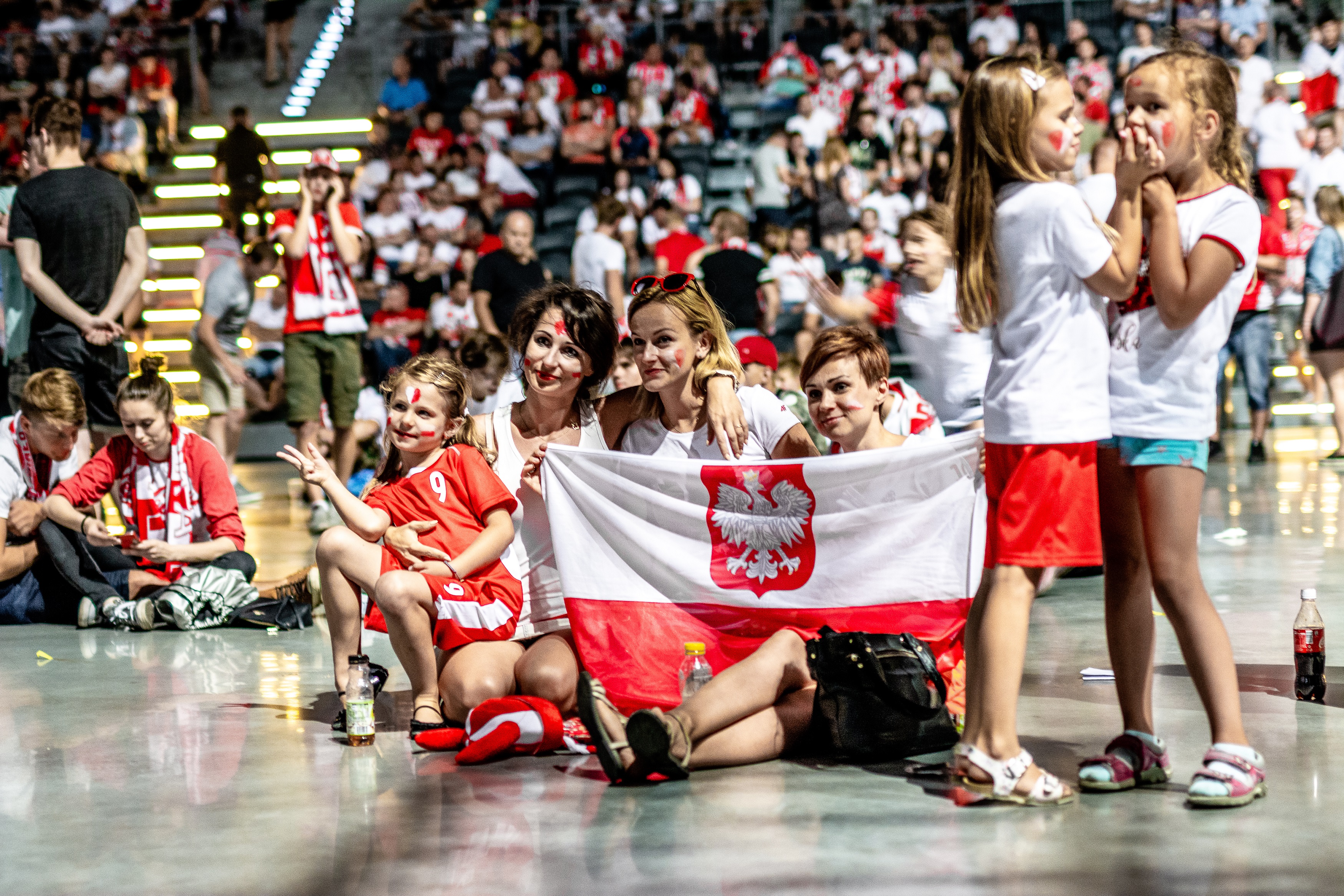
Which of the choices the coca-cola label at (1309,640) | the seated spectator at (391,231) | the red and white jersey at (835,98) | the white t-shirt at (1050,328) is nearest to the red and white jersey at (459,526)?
the white t-shirt at (1050,328)

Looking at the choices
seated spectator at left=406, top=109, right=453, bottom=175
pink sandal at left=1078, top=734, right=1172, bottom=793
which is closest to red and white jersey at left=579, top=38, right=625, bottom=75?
seated spectator at left=406, top=109, right=453, bottom=175

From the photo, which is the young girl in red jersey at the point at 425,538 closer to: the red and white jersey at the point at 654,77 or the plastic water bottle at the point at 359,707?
the plastic water bottle at the point at 359,707

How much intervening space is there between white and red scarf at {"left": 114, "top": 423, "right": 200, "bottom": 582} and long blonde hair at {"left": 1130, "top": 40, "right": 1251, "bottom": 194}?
4.41 meters

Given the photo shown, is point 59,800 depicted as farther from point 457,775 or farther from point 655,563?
point 655,563

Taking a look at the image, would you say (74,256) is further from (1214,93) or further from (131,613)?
(1214,93)

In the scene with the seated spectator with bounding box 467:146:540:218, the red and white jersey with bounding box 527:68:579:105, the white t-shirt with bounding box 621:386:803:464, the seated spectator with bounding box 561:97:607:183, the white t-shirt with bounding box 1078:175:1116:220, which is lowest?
the white t-shirt with bounding box 621:386:803:464

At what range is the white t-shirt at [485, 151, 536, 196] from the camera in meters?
14.7

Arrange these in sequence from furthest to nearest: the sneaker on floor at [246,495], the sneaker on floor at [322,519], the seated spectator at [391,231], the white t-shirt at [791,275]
A: 1. the seated spectator at [391,231]
2. the white t-shirt at [791,275]
3. the sneaker on floor at [246,495]
4. the sneaker on floor at [322,519]

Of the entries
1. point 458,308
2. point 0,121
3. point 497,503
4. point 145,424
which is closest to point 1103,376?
point 497,503

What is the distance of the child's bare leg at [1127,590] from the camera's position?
3.24 metres

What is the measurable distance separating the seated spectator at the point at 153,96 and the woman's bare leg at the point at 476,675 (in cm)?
1473

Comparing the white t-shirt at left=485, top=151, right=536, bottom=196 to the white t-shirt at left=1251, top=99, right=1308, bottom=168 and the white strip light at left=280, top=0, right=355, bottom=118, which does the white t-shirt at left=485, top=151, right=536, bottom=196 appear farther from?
the white t-shirt at left=1251, top=99, right=1308, bottom=168

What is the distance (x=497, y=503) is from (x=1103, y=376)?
1.84 m

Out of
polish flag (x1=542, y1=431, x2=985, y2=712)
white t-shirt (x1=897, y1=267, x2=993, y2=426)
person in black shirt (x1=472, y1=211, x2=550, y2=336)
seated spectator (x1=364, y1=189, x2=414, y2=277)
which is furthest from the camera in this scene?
seated spectator (x1=364, y1=189, x2=414, y2=277)
